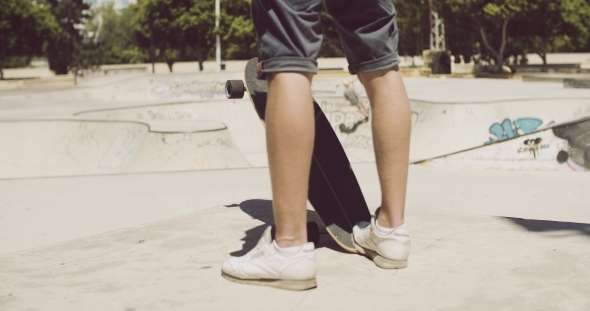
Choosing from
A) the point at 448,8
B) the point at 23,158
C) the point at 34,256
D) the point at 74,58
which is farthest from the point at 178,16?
the point at 34,256

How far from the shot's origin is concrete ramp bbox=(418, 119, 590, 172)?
7.07 metres

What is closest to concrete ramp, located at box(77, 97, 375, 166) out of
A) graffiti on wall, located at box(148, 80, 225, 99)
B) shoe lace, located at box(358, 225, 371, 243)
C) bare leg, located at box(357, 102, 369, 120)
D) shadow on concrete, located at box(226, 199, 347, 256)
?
bare leg, located at box(357, 102, 369, 120)

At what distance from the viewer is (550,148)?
23.5ft

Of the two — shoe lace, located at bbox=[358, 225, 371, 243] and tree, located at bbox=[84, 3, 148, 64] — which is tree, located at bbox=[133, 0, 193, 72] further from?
shoe lace, located at bbox=[358, 225, 371, 243]

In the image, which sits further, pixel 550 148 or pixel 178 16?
pixel 178 16

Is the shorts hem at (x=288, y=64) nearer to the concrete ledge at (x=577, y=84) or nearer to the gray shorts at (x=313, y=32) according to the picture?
the gray shorts at (x=313, y=32)

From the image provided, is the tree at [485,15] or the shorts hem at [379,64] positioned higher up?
the tree at [485,15]

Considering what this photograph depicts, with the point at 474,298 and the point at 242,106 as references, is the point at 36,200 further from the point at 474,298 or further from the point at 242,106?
the point at 242,106

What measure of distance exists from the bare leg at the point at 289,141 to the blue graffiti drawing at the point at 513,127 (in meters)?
10.6

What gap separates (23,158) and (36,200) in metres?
7.89

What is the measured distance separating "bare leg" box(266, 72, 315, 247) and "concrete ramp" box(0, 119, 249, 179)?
8317 mm

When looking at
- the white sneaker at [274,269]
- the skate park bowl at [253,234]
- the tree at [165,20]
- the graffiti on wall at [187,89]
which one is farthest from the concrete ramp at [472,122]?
the tree at [165,20]

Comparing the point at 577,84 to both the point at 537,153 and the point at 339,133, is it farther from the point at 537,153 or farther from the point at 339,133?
the point at 537,153

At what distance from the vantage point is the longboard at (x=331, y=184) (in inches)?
104
